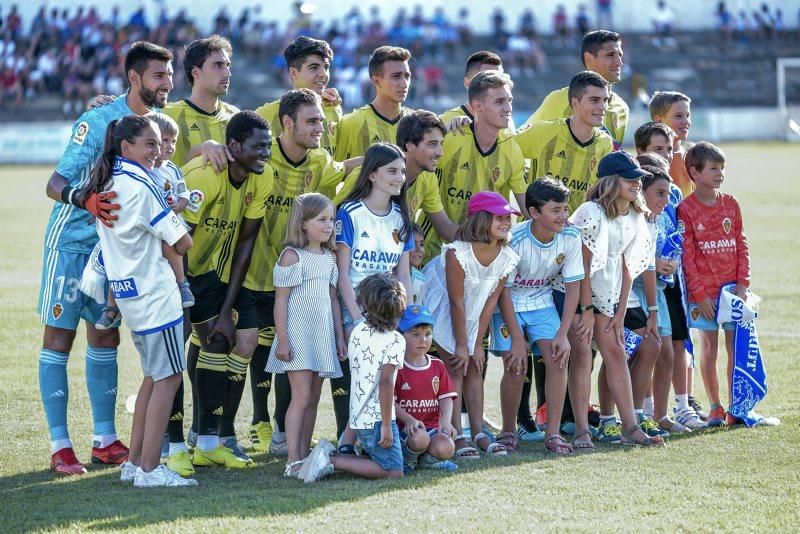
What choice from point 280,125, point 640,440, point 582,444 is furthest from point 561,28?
point 582,444

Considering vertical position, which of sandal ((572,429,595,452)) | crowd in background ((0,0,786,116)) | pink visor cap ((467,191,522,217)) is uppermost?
crowd in background ((0,0,786,116))

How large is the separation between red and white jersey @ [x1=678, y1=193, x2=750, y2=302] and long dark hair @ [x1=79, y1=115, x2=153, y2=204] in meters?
3.77

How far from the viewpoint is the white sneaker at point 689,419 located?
25.6 feet

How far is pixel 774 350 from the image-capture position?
10.1m

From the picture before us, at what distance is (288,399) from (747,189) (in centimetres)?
1778

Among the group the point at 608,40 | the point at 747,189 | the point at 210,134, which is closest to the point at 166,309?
the point at 210,134

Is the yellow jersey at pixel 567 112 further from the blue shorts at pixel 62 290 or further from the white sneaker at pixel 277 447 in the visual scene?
the blue shorts at pixel 62 290

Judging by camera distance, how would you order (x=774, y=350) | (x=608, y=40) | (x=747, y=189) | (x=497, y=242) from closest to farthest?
1. (x=497, y=242)
2. (x=608, y=40)
3. (x=774, y=350)
4. (x=747, y=189)

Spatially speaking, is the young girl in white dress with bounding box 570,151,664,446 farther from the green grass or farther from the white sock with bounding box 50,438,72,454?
the white sock with bounding box 50,438,72,454

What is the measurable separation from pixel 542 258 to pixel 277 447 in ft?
6.60

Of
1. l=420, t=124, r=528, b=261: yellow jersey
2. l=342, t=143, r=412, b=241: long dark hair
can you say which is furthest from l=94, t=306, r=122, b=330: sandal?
l=420, t=124, r=528, b=261: yellow jersey

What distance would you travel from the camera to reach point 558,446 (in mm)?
7098

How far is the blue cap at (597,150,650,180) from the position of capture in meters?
7.30

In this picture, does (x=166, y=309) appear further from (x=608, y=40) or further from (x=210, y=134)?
(x=608, y=40)
